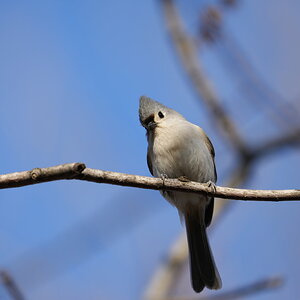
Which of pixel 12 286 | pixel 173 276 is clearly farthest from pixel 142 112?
pixel 12 286

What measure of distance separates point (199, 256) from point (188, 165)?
0.97 meters

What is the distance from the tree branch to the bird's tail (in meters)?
1.48

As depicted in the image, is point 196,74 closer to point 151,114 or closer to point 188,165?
point 151,114

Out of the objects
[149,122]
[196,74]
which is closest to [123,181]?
[149,122]

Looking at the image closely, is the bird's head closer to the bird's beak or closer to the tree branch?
the bird's beak

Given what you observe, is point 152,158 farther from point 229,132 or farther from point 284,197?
point 284,197

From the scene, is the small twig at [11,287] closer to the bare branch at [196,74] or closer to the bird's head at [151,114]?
the bird's head at [151,114]

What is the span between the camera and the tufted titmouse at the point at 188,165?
4.41m

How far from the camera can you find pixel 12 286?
2.56m

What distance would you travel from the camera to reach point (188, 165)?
4422 mm

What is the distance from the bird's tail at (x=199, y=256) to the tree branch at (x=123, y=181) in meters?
1.48

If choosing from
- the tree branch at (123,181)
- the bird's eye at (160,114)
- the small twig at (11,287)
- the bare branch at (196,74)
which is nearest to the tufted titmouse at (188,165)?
the bird's eye at (160,114)

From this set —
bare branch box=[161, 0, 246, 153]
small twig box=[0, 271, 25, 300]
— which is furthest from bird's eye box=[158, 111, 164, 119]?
small twig box=[0, 271, 25, 300]

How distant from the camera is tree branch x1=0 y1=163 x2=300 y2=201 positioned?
9.30 ft
